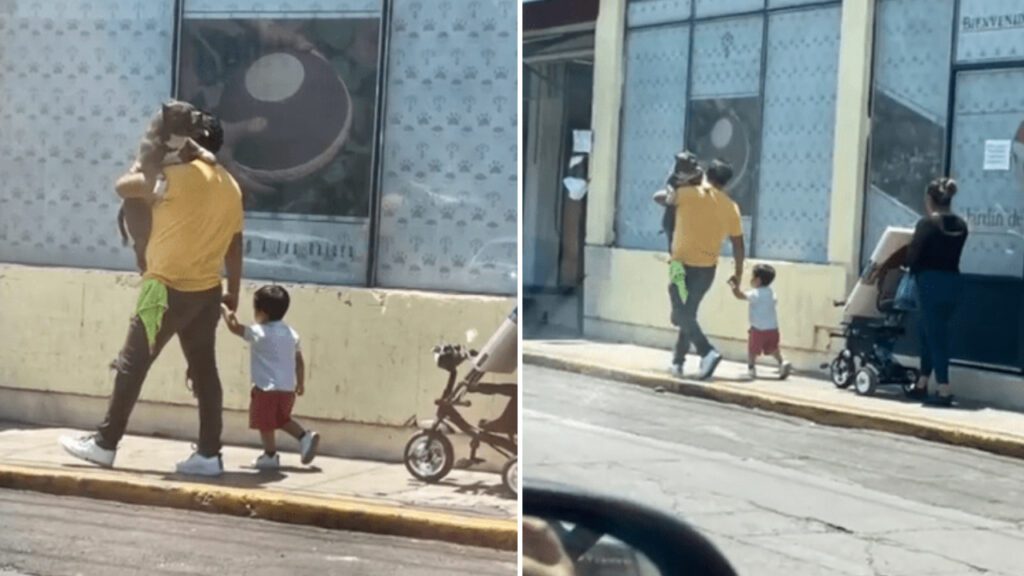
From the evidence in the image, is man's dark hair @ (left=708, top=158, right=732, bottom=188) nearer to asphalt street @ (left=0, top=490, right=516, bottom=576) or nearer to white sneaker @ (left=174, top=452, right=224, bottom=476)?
asphalt street @ (left=0, top=490, right=516, bottom=576)

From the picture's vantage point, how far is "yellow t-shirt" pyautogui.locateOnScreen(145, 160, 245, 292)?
199cm

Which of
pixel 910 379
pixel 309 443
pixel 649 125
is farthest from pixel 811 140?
pixel 309 443

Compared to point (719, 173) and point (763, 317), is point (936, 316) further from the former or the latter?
point (719, 173)

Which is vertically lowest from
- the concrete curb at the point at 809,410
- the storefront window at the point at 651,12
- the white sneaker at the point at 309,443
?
the white sneaker at the point at 309,443

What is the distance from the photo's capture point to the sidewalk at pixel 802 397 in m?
1.74

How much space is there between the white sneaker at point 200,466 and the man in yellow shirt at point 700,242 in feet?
2.14

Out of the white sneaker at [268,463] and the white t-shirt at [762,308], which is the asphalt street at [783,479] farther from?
the white sneaker at [268,463]

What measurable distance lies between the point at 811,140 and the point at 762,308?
23 cm

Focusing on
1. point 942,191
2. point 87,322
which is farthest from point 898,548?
point 87,322

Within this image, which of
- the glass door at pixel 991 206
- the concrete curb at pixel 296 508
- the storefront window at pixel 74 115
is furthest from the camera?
the storefront window at pixel 74 115

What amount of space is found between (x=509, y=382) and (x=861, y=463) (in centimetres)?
49

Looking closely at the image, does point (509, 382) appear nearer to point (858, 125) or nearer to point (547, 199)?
point (547, 199)

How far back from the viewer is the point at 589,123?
6.68ft

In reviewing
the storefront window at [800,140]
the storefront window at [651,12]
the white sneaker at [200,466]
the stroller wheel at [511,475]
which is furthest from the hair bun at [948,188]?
the white sneaker at [200,466]
